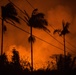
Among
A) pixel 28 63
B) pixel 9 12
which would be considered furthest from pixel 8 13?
pixel 28 63

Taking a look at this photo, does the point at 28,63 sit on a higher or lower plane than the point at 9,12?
lower

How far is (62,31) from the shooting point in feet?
201

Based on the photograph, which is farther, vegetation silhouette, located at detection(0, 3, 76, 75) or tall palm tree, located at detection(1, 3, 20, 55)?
tall palm tree, located at detection(1, 3, 20, 55)

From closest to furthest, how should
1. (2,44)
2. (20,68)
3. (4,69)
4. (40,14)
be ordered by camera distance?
(4,69), (20,68), (2,44), (40,14)

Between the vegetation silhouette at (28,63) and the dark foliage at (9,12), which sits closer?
the vegetation silhouette at (28,63)

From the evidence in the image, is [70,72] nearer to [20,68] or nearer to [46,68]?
[46,68]

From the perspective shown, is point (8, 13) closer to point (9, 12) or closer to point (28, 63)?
point (9, 12)

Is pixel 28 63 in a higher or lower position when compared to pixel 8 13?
lower

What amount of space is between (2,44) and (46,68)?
17.3m

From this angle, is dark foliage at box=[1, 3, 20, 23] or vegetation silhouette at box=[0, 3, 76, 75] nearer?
vegetation silhouette at box=[0, 3, 76, 75]

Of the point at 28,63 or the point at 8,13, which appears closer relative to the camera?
the point at 28,63

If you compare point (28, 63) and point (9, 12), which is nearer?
point (28, 63)

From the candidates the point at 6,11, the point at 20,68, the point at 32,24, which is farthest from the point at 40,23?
the point at 20,68

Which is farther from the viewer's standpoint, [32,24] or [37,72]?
[32,24]
